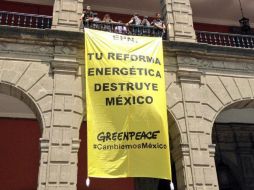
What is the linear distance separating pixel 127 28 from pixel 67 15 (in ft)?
6.06

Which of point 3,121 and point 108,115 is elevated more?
point 3,121

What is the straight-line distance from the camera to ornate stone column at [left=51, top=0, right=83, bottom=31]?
11711 millimetres

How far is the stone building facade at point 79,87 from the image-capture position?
33.7 ft

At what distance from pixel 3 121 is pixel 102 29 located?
526 cm

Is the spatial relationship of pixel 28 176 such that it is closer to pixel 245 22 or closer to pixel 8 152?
pixel 8 152

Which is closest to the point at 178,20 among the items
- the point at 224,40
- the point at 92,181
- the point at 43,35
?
the point at 224,40

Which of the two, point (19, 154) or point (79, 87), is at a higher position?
point (79, 87)

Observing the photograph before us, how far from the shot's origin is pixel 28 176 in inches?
539

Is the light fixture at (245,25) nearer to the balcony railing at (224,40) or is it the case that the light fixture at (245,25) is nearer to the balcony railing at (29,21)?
the balcony railing at (224,40)

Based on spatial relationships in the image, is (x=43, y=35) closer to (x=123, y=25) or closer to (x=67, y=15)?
(x=67, y=15)

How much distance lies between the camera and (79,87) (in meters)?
11.0

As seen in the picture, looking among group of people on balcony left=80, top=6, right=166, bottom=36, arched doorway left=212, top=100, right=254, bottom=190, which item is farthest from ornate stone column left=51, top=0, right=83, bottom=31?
arched doorway left=212, top=100, right=254, bottom=190

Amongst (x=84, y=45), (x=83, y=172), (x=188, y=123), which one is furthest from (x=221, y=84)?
(x=83, y=172)

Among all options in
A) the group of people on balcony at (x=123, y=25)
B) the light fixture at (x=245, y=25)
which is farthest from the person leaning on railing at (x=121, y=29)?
the light fixture at (x=245, y=25)
